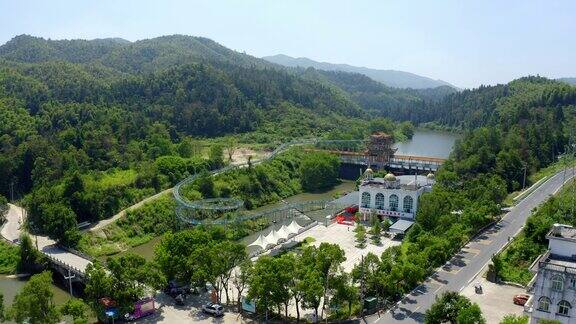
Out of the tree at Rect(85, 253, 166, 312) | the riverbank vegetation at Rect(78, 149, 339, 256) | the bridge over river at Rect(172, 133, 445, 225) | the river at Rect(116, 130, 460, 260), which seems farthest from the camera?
→ the bridge over river at Rect(172, 133, 445, 225)

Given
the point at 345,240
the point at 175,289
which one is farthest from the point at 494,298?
the point at 175,289

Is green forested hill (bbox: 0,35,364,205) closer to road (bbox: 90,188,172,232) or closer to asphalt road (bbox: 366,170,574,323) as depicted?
road (bbox: 90,188,172,232)

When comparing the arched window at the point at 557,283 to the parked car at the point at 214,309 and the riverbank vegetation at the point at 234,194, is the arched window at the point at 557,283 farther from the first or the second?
the riverbank vegetation at the point at 234,194

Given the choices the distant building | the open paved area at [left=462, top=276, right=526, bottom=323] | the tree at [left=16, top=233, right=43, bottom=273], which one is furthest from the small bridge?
the distant building

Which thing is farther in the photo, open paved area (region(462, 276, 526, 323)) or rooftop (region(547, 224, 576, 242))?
open paved area (region(462, 276, 526, 323))

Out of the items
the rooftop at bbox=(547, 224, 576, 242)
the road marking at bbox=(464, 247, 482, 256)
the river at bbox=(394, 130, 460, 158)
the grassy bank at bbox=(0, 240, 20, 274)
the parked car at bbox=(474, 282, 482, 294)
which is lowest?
the grassy bank at bbox=(0, 240, 20, 274)

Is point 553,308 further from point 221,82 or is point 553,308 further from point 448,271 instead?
point 221,82

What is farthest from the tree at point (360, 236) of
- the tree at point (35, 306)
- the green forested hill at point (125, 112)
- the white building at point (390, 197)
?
the green forested hill at point (125, 112)

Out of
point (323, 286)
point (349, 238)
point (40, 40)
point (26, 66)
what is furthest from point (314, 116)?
point (40, 40)
